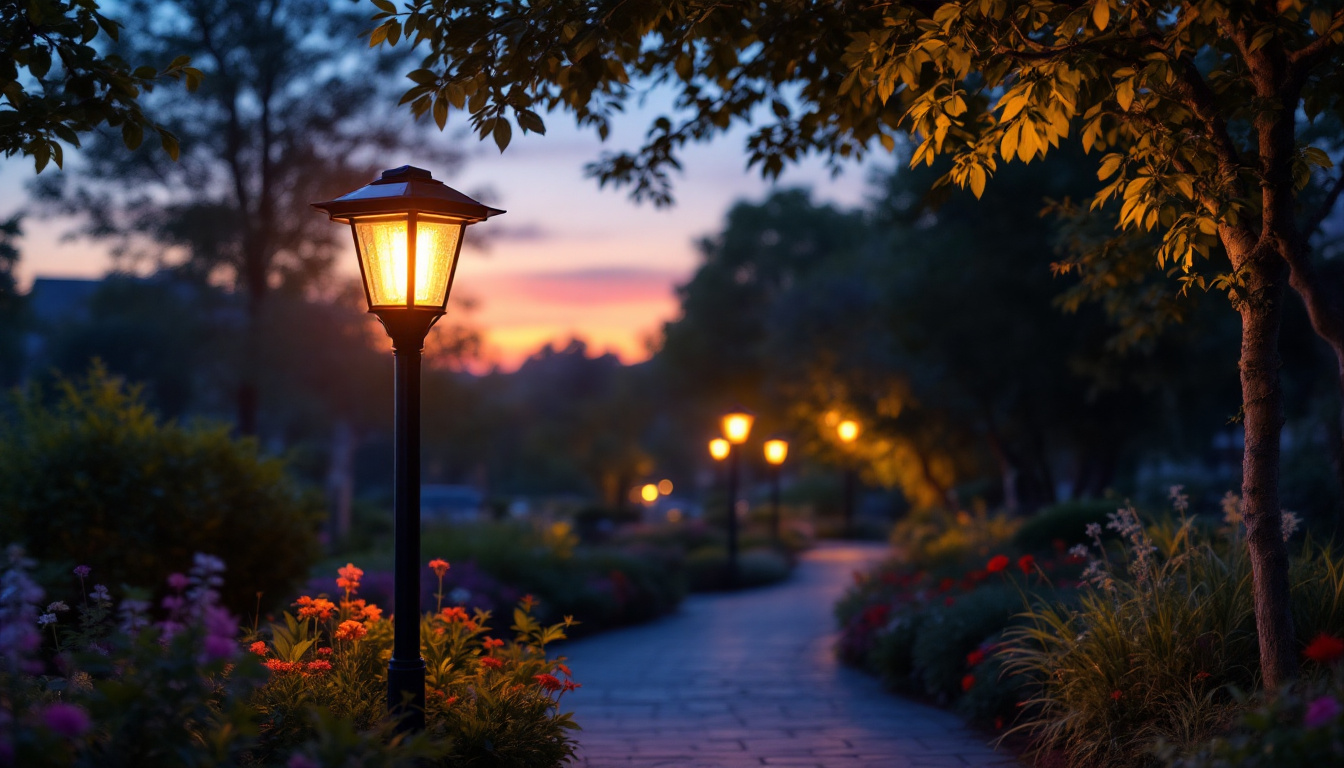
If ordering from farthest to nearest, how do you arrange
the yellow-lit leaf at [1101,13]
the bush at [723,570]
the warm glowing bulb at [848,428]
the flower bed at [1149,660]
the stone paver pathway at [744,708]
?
the warm glowing bulb at [848,428] < the bush at [723,570] < the stone paver pathway at [744,708] < the flower bed at [1149,660] < the yellow-lit leaf at [1101,13]

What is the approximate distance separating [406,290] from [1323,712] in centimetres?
374

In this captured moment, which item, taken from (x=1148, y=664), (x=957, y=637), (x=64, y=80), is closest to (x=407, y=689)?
(x=64, y=80)

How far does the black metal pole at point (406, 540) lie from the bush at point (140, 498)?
4322mm

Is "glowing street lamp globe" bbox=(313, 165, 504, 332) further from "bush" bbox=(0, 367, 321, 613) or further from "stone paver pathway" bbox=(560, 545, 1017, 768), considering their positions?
"bush" bbox=(0, 367, 321, 613)

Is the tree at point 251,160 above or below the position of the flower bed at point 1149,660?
above

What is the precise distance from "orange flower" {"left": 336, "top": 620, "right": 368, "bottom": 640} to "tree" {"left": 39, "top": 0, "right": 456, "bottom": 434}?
17.7m

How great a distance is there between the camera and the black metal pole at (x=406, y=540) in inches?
170

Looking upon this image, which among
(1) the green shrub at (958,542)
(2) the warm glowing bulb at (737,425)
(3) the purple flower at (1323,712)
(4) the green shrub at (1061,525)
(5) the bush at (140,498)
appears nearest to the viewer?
(3) the purple flower at (1323,712)

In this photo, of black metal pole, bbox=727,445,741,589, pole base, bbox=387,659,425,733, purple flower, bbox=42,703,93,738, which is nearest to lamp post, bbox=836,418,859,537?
black metal pole, bbox=727,445,741,589

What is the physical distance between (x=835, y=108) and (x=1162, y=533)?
3970mm

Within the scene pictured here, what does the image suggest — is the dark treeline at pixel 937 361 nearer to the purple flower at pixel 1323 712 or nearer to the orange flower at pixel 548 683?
the orange flower at pixel 548 683

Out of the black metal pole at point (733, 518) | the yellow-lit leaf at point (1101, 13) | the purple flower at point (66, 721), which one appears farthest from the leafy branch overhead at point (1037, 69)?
the black metal pole at point (733, 518)

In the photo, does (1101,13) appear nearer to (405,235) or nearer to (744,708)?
(405,235)

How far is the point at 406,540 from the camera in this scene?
4379 millimetres
